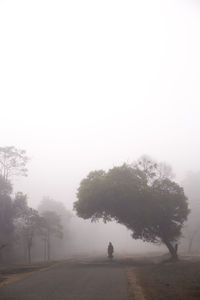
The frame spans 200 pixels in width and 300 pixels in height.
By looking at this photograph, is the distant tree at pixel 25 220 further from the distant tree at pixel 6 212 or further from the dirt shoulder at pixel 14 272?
the dirt shoulder at pixel 14 272

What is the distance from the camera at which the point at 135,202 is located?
41250mm

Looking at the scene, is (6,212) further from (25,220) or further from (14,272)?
(14,272)

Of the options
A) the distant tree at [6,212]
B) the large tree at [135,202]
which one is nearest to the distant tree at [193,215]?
the large tree at [135,202]

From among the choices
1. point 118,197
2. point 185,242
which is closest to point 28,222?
point 118,197

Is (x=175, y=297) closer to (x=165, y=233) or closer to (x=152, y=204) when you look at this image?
(x=152, y=204)

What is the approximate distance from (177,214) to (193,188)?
165ft

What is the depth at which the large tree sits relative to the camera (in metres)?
40.9

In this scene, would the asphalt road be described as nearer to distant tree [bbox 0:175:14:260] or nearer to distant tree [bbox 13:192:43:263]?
distant tree [bbox 0:175:14:260]

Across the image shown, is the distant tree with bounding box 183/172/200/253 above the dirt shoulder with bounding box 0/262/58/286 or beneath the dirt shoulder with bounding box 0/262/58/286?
above

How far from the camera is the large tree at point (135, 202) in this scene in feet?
134

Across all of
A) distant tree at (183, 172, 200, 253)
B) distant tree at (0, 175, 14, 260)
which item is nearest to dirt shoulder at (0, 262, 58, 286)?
distant tree at (0, 175, 14, 260)

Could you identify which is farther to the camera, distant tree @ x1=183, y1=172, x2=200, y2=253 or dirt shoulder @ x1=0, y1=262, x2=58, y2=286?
distant tree @ x1=183, y1=172, x2=200, y2=253

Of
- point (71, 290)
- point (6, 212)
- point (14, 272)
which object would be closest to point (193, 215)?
point (6, 212)

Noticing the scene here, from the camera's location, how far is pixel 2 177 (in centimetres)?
5269
